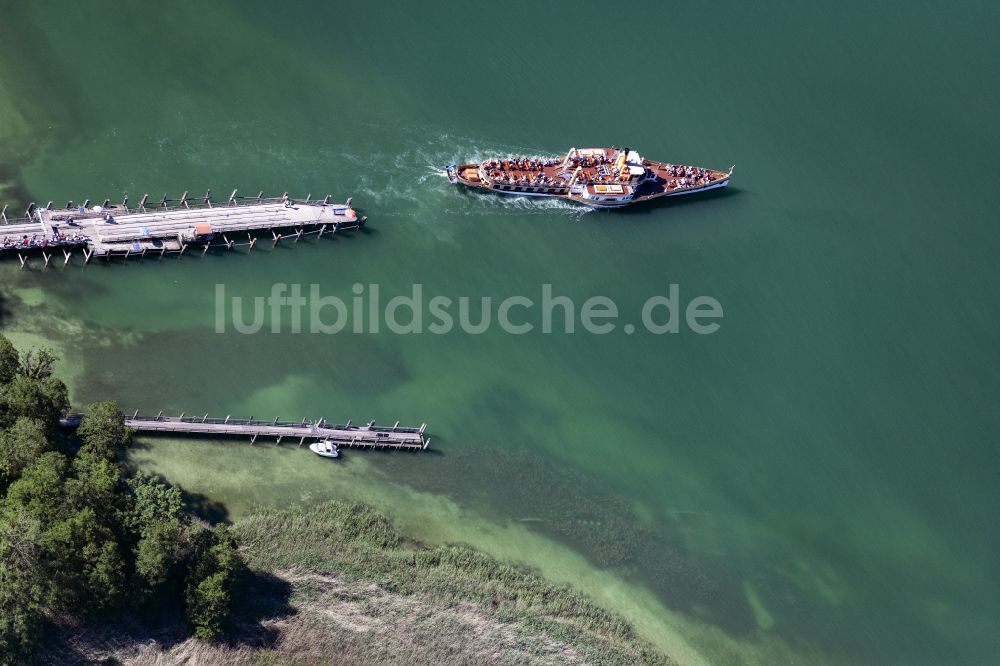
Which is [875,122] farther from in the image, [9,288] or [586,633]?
[9,288]

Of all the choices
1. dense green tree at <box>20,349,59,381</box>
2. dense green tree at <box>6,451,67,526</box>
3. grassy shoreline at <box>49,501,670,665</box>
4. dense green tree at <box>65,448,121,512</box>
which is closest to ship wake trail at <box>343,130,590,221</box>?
grassy shoreline at <box>49,501,670,665</box>

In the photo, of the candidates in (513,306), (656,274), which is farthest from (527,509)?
(656,274)

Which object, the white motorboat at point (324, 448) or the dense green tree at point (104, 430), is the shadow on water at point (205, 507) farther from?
the white motorboat at point (324, 448)

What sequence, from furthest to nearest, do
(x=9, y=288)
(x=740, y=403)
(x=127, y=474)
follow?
(x=740, y=403) → (x=9, y=288) → (x=127, y=474)

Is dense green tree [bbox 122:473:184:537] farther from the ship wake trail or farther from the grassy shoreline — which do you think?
the ship wake trail

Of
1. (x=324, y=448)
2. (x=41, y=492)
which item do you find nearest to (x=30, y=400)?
(x=41, y=492)

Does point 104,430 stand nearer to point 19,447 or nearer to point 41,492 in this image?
point 19,447
